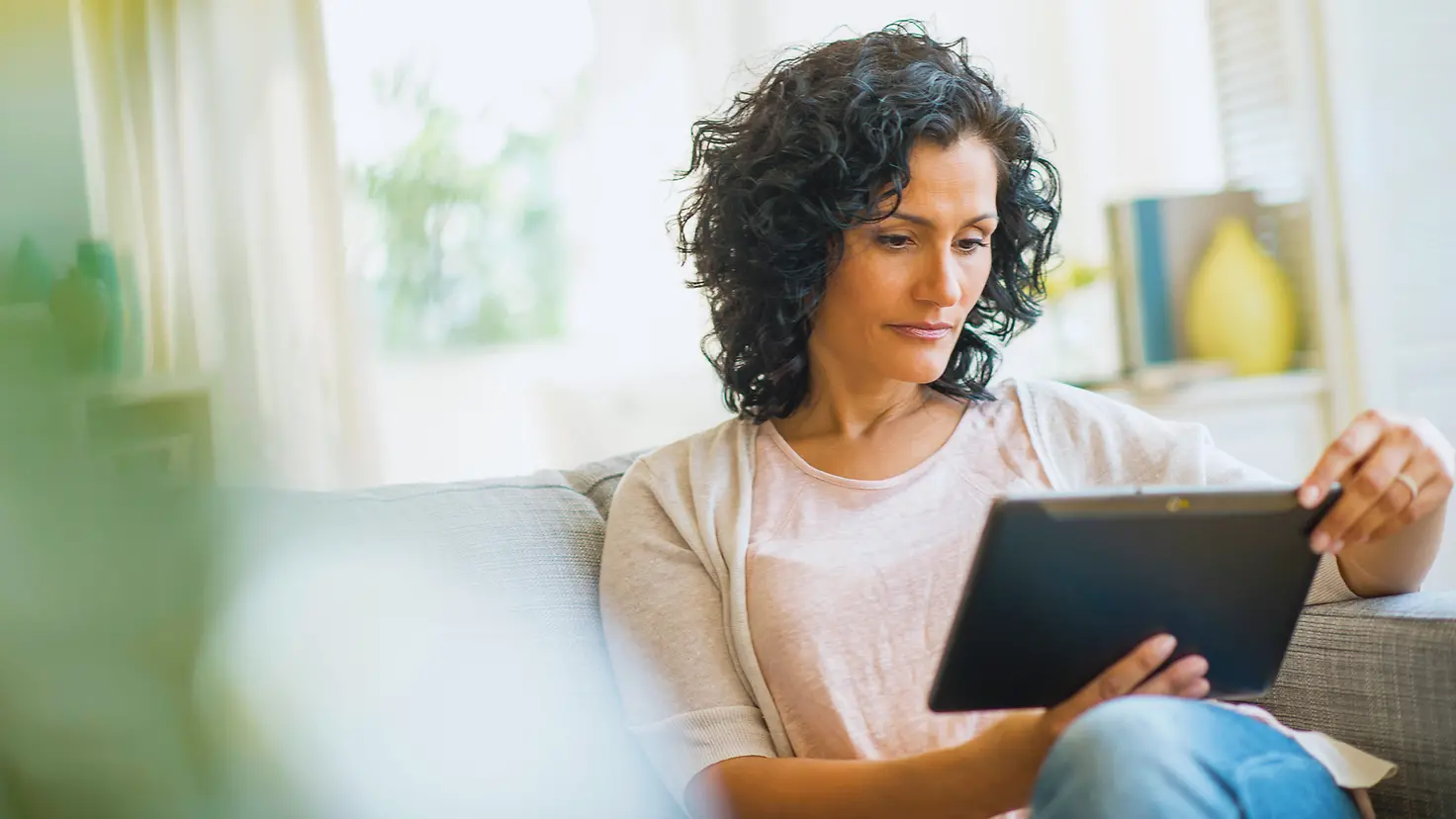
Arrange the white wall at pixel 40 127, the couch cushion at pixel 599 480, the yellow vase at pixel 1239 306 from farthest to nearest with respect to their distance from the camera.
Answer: the yellow vase at pixel 1239 306 < the couch cushion at pixel 599 480 < the white wall at pixel 40 127

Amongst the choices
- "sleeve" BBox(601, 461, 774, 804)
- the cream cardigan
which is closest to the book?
the cream cardigan

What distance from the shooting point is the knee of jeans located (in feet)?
2.51

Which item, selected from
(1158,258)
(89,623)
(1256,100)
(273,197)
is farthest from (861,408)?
(273,197)

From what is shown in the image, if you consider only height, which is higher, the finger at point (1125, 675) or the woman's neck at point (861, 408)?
the woman's neck at point (861, 408)

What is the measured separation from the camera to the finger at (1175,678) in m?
0.88

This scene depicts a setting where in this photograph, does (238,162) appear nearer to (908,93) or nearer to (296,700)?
(908,93)

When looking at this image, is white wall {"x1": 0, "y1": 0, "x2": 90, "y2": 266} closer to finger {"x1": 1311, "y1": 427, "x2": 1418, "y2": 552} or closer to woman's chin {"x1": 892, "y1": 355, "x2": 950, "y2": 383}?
finger {"x1": 1311, "y1": 427, "x2": 1418, "y2": 552}

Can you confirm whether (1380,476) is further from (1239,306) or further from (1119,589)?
(1239,306)

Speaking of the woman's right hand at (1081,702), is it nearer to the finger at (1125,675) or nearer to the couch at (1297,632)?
the finger at (1125,675)

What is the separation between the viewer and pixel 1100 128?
3340 millimetres

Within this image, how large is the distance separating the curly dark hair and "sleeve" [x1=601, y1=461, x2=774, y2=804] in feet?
0.65

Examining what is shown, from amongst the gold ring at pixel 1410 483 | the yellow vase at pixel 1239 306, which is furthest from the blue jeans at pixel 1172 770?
the yellow vase at pixel 1239 306

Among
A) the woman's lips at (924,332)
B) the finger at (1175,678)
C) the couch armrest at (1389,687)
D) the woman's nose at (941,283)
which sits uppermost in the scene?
the woman's nose at (941,283)

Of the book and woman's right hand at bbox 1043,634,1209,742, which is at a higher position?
the book
